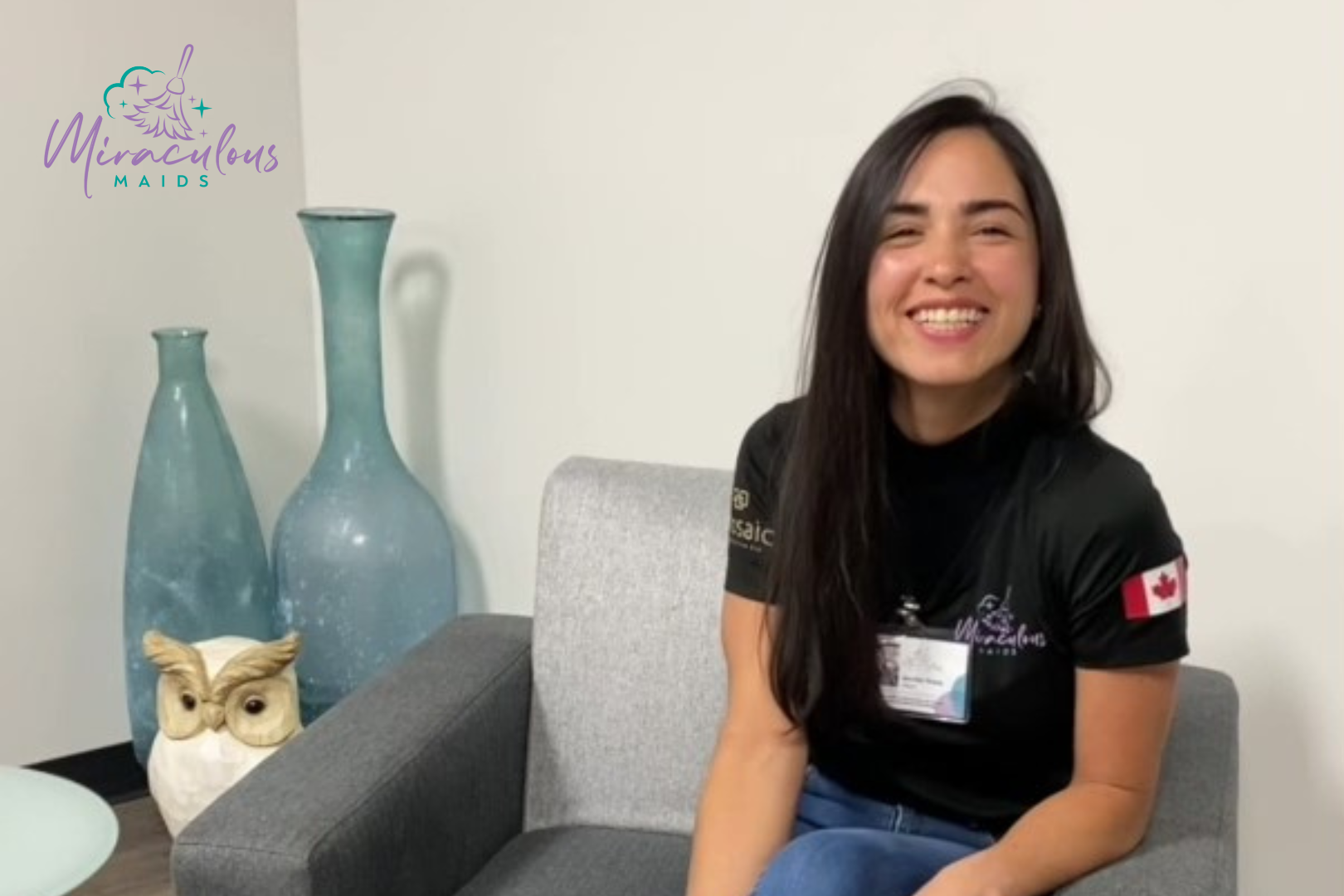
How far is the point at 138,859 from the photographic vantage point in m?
2.52

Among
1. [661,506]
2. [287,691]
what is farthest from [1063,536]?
[287,691]

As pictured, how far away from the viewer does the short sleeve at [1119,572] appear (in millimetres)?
1394

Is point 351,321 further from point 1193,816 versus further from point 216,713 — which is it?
point 1193,816

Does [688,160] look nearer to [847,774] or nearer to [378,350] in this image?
[378,350]

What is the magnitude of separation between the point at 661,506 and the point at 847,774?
1.58 feet

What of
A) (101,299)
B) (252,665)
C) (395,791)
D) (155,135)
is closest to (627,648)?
(395,791)

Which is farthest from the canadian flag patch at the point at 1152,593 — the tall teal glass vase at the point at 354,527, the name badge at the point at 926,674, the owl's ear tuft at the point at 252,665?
the tall teal glass vase at the point at 354,527

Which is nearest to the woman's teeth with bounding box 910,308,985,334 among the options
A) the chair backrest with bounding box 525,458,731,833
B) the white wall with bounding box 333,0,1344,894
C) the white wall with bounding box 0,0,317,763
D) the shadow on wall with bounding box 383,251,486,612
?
the chair backrest with bounding box 525,458,731,833

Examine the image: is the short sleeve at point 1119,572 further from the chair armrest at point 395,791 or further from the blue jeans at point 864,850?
the chair armrest at point 395,791

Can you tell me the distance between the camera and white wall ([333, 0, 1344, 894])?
6.32 feet

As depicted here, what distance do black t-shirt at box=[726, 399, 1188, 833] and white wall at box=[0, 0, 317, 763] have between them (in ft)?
4.73

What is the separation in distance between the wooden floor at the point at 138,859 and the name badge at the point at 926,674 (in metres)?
1.34

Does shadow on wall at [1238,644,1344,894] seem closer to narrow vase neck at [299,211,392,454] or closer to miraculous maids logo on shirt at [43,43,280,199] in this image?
narrow vase neck at [299,211,392,454]

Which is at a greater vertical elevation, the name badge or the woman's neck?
the woman's neck
